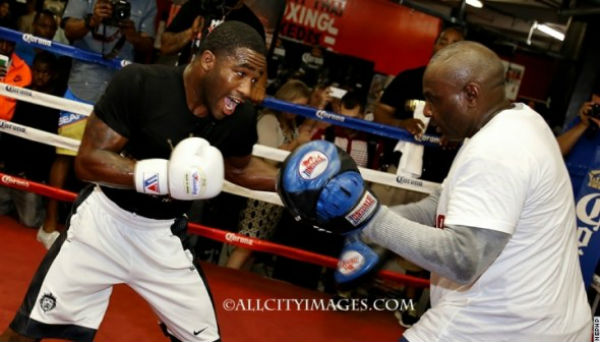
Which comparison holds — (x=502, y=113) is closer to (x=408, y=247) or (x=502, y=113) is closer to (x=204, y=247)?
(x=408, y=247)

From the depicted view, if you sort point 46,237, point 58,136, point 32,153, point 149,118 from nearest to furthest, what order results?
point 149,118 → point 58,136 → point 46,237 → point 32,153

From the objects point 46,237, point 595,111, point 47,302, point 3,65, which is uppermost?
point 595,111

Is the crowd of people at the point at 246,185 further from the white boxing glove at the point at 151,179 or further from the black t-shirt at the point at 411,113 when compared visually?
the black t-shirt at the point at 411,113

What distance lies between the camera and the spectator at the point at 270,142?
4.02 m

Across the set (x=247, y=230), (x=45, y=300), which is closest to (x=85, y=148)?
(x=45, y=300)

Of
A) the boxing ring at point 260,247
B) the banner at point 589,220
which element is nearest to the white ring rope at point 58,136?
the boxing ring at point 260,247

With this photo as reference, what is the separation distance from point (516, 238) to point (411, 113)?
2.20m

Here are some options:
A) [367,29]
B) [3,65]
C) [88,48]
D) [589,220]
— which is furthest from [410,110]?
[367,29]

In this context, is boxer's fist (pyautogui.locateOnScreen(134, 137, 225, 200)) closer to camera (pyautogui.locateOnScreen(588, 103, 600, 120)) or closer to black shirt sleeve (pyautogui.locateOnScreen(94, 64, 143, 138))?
black shirt sleeve (pyautogui.locateOnScreen(94, 64, 143, 138))

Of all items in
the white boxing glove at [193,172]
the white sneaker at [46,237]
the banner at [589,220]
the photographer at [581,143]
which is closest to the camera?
the white boxing glove at [193,172]

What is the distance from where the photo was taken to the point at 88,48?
3.71 meters

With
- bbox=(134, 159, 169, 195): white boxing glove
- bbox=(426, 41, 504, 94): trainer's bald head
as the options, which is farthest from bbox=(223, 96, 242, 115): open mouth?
bbox=(426, 41, 504, 94): trainer's bald head

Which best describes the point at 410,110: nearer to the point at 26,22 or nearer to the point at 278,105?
the point at 278,105

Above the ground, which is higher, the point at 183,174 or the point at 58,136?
the point at 183,174
